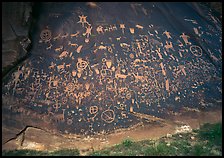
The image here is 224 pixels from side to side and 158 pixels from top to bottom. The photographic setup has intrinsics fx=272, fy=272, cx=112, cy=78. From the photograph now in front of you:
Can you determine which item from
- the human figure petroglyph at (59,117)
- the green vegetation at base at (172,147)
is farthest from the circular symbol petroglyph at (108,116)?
the human figure petroglyph at (59,117)

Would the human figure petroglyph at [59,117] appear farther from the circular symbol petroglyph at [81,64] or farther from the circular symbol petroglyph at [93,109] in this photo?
the circular symbol petroglyph at [81,64]

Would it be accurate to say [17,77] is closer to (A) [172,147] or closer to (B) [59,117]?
(B) [59,117]

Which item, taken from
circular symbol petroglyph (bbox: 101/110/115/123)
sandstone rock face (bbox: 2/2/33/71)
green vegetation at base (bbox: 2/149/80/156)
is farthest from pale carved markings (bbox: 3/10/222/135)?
green vegetation at base (bbox: 2/149/80/156)

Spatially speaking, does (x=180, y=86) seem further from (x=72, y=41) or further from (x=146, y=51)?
(x=72, y=41)

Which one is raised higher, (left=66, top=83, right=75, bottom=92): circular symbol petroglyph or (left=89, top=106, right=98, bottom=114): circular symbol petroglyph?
(left=66, top=83, right=75, bottom=92): circular symbol petroglyph

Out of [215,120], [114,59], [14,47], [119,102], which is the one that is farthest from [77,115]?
[215,120]

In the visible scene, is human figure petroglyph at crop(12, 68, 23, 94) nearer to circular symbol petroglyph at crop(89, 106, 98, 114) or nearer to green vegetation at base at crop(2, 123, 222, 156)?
green vegetation at base at crop(2, 123, 222, 156)

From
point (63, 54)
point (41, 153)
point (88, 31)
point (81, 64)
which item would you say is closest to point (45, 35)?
point (63, 54)
